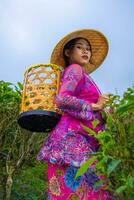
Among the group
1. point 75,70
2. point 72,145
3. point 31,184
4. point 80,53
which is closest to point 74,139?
point 72,145

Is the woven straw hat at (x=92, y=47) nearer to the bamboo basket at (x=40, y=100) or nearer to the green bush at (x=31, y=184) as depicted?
the bamboo basket at (x=40, y=100)

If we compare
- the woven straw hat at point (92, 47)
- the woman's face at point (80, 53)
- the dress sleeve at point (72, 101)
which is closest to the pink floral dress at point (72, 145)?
the dress sleeve at point (72, 101)

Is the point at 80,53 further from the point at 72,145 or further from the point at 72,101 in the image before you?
the point at 72,145

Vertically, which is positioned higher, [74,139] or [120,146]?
[74,139]

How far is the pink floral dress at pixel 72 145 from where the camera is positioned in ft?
10.9

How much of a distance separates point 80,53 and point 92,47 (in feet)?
0.65

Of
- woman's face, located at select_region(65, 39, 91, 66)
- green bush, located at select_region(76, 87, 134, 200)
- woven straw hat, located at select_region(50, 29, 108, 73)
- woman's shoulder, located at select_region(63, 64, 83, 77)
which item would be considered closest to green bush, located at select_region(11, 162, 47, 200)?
woven straw hat, located at select_region(50, 29, 108, 73)

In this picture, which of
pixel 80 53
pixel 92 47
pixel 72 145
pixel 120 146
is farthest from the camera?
pixel 92 47

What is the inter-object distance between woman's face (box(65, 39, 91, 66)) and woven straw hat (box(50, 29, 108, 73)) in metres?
0.05

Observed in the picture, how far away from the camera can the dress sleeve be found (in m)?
3.35

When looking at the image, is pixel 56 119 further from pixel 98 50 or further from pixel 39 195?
pixel 39 195

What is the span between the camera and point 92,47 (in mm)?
3881

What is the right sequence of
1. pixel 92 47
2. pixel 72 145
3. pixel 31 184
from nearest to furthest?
1. pixel 72 145
2. pixel 92 47
3. pixel 31 184

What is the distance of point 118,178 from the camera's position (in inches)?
101
